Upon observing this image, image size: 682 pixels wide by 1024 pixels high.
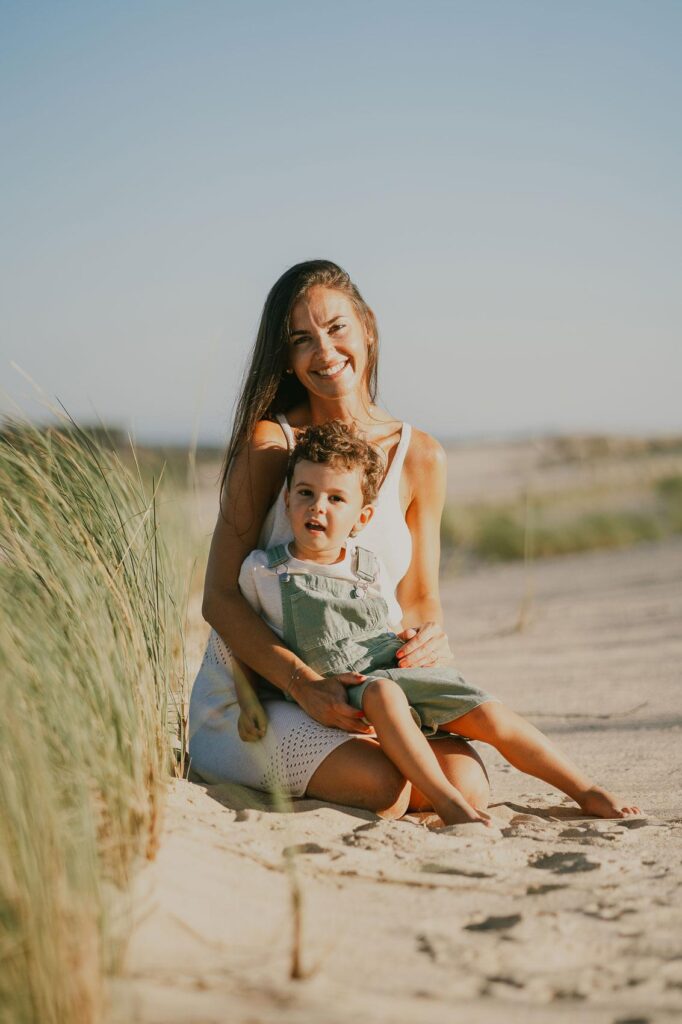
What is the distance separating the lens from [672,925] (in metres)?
1.94

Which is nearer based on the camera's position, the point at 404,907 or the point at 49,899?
the point at 49,899

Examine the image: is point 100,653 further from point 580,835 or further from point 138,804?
point 580,835

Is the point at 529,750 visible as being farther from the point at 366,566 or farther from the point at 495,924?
the point at 495,924

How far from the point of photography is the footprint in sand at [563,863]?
7.51 feet

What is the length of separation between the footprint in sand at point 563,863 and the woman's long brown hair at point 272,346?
1.43 meters

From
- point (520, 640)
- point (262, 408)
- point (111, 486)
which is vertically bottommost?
point (520, 640)

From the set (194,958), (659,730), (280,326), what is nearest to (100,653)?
(194,958)

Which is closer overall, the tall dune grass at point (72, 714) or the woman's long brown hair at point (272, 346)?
the tall dune grass at point (72, 714)

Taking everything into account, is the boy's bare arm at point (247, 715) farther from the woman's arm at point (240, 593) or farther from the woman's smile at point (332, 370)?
the woman's smile at point (332, 370)

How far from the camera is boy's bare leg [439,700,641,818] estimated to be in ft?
9.39

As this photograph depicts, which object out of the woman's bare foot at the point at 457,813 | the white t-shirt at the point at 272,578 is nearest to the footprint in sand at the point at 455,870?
the woman's bare foot at the point at 457,813

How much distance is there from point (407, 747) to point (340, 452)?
0.83 meters

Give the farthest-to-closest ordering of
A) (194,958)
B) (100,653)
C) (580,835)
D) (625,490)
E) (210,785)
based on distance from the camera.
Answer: (625,490)
(210,785)
(580,835)
(100,653)
(194,958)

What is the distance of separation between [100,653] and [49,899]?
667 millimetres
